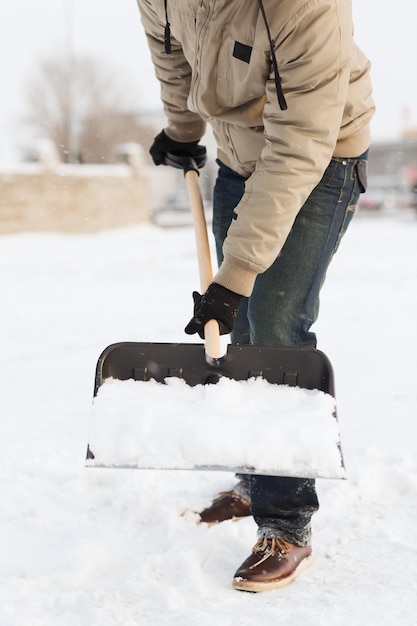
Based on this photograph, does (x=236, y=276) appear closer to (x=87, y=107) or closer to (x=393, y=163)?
(x=87, y=107)

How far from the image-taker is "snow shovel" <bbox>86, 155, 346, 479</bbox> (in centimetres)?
166

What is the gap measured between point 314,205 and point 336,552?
1.03 m

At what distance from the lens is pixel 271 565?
193cm

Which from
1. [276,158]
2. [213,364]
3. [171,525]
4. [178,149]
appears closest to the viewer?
[276,158]

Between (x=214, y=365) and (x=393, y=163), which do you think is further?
(x=393, y=163)

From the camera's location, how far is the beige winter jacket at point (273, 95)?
1649 millimetres

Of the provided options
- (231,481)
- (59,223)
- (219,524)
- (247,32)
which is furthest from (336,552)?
(59,223)

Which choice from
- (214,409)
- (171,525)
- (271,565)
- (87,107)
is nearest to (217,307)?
(214,409)

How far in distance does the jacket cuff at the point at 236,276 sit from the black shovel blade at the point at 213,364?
0.16 m

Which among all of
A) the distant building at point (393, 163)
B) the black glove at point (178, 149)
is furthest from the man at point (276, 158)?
the distant building at point (393, 163)

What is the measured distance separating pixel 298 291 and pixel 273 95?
551 millimetres

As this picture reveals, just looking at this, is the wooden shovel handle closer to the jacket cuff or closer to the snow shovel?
the snow shovel

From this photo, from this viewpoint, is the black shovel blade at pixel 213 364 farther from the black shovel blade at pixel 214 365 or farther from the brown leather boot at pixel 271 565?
the brown leather boot at pixel 271 565

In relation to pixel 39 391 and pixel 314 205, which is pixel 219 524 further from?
pixel 39 391
